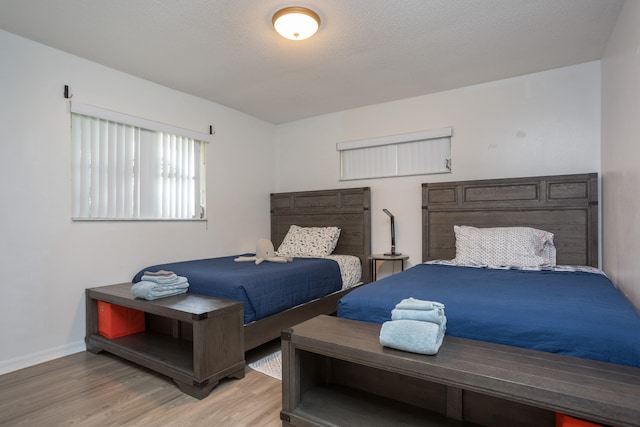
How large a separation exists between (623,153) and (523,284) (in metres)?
1.04

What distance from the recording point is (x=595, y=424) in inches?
42.1

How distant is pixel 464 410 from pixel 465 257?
1.61 metres

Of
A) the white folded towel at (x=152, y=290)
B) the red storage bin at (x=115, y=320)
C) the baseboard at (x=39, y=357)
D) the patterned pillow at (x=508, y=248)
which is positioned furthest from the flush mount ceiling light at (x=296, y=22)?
the baseboard at (x=39, y=357)

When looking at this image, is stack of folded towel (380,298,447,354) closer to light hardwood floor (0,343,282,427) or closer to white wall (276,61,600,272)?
light hardwood floor (0,343,282,427)

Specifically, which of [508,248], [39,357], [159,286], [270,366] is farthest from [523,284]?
[39,357]

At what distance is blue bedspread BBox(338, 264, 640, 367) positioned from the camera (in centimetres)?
128

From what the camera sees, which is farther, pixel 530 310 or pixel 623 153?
pixel 623 153

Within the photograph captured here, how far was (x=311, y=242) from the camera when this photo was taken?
3842mm

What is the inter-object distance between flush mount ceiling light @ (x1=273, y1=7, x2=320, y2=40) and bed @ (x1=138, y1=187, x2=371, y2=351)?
5.56 feet

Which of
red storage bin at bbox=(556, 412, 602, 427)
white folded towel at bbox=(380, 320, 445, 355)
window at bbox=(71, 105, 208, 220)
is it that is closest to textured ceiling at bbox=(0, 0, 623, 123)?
window at bbox=(71, 105, 208, 220)

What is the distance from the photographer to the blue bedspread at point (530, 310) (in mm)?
1283

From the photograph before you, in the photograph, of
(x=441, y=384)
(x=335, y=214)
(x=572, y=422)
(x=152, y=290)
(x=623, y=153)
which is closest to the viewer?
(x=572, y=422)

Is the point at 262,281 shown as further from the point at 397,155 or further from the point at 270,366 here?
the point at 397,155

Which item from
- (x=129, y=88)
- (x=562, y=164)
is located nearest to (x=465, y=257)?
(x=562, y=164)
